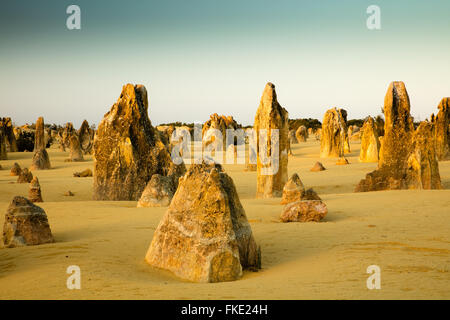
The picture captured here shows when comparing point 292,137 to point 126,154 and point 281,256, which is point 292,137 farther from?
point 281,256

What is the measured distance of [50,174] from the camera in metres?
21.0

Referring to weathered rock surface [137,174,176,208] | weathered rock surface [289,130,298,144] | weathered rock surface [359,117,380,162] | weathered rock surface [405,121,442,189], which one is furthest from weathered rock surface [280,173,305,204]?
weathered rock surface [289,130,298,144]

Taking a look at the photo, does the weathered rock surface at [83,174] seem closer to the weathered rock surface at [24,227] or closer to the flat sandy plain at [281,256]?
the flat sandy plain at [281,256]

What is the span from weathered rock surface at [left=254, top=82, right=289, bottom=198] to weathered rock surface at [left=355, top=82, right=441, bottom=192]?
2.26 metres

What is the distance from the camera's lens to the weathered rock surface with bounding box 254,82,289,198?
1291 cm

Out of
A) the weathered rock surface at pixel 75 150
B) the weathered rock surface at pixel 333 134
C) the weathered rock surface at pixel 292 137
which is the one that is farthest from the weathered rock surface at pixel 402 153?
the weathered rock surface at pixel 292 137

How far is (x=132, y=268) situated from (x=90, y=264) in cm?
47

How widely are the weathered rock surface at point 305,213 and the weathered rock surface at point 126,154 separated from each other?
512 centimetres

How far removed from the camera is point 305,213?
8008mm

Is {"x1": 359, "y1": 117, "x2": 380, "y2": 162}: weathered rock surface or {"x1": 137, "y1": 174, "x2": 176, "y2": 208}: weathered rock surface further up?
{"x1": 359, "y1": 117, "x2": 380, "y2": 162}: weathered rock surface

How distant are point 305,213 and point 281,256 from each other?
7.59 ft

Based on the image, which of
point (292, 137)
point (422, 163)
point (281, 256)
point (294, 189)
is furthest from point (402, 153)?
point (292, 137)

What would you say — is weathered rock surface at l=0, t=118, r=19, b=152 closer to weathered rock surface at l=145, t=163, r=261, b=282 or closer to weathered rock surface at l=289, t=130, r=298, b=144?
weathered rock surface at l=289, t=130, r=298, b=144

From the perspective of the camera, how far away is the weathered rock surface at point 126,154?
1298 cm
